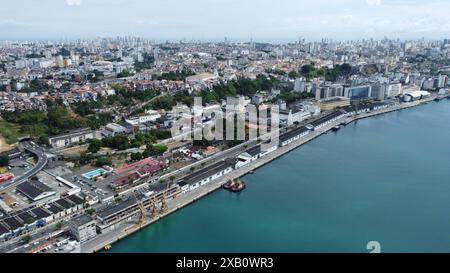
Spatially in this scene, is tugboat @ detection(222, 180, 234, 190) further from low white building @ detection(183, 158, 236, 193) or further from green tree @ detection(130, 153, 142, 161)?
green tree @ detection(130, 153, 142, 161)

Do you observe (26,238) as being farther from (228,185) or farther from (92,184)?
(228,185)

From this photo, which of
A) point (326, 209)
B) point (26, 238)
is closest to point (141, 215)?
point (26, 238)

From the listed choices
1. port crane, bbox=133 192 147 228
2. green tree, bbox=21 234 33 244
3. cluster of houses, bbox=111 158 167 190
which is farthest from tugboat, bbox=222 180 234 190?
green tree, bbox=21 234 33 244

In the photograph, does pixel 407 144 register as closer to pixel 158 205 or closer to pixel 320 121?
pixel 320 121

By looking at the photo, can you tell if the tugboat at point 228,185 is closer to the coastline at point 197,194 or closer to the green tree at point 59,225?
the coastline at point 197,194

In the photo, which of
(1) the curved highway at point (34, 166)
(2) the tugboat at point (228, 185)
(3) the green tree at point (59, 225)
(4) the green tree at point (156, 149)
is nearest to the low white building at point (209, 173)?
(2) the tugboat at point (228, 185)

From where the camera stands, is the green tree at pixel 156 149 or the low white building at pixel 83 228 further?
the green tree at pixel 156 149
